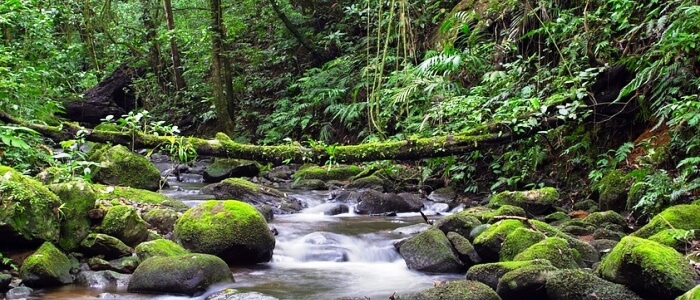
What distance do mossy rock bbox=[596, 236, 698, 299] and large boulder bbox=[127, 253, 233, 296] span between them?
3.36 meters

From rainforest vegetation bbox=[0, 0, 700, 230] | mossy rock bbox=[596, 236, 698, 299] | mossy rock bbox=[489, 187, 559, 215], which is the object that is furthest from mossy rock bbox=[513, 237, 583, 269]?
mossy rock bbox=[489, 187, 559, 215]

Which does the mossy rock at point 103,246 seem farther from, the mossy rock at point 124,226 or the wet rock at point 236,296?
the wet rock at point 236,296

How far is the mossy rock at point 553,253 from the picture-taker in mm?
5137

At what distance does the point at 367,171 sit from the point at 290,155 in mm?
4128

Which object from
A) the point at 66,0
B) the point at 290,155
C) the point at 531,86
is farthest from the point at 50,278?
the point at 66,0

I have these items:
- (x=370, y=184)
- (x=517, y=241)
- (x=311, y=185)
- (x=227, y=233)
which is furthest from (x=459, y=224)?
(x=311, y=185)

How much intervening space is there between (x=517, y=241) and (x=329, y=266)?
2.19 metres

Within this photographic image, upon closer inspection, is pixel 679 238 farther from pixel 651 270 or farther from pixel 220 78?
pixel 220 78

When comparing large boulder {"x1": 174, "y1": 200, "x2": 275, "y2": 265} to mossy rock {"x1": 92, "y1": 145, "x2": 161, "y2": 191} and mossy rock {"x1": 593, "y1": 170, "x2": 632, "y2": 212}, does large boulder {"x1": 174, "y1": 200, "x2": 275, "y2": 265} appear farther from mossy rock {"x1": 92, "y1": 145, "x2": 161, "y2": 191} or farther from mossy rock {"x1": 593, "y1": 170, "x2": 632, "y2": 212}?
mossy rock {"x1": 593, "y1": 170, "x2": 632, "y2": 212}

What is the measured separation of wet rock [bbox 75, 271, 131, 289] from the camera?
17.5ft

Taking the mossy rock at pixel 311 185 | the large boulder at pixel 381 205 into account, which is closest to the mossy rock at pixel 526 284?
the large boulder at pixel 381 205

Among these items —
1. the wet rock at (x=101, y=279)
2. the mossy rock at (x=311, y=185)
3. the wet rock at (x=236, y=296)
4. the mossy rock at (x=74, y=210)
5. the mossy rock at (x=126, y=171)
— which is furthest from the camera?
the mossy rock at (x=311, y=185)

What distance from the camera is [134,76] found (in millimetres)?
21719

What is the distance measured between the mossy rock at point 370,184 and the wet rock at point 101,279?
5.98 meters
